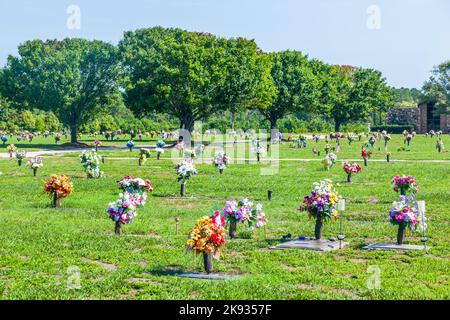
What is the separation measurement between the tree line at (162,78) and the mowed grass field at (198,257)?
4205 centimetres

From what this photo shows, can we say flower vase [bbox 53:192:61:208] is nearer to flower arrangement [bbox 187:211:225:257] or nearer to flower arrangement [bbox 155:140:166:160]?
flower arrangement [bbox 187:211:225:257]

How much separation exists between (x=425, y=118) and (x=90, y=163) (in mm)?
121537

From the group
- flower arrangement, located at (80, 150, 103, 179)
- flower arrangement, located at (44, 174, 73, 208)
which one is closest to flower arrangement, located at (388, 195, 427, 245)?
flower arrangement, located at (44, 174, 73, 208)

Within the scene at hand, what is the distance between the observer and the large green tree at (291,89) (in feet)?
301

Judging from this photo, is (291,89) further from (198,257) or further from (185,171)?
(198,257)

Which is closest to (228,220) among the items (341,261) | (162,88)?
(341,261)

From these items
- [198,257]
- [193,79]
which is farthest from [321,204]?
[193,79]

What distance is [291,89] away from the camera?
92.4 meters

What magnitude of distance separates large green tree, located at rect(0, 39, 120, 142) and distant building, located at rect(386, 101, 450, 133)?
7700 centimetres

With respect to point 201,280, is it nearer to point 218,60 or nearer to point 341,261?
point 341,261

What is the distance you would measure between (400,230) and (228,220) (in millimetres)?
4244
